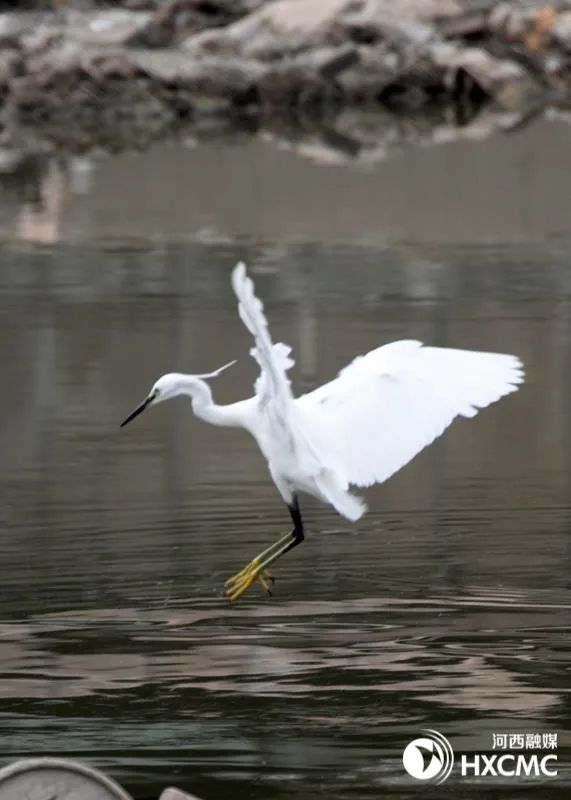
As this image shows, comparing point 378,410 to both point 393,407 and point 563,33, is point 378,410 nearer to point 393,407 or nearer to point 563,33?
point 393,407

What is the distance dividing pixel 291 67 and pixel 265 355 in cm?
2531

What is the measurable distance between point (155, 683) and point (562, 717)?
1.34 m

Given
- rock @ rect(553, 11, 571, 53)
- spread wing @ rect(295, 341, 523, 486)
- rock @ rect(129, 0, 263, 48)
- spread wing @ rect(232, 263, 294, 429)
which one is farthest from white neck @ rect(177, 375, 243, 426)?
rock @ rect(553, 11, 571, 53)

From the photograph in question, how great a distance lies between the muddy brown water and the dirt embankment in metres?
12.8

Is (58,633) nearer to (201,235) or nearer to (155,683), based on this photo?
(155,683)

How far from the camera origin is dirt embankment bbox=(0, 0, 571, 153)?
3181 centimetres

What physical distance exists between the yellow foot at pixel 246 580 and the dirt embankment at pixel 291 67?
2319 centimetres

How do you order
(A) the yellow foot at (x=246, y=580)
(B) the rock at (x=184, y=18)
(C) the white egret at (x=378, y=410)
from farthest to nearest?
(B) the rock at (x=184, y=18)
(A) the yellow foot at (x=246, y=580)
(C) the white egret at (x=378, y=410)

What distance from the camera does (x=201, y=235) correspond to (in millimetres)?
18781

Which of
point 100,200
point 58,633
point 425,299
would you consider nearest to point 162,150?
point 100,200

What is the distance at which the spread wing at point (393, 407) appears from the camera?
7926 mm

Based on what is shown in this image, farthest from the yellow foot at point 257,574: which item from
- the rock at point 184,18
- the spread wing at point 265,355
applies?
the rock at point 184,18

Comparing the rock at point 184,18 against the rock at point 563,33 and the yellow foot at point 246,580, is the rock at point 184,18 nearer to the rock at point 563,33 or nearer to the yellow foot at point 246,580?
the rock at point 563,33

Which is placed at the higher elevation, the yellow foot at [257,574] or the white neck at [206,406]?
the white neck at [206,406]
